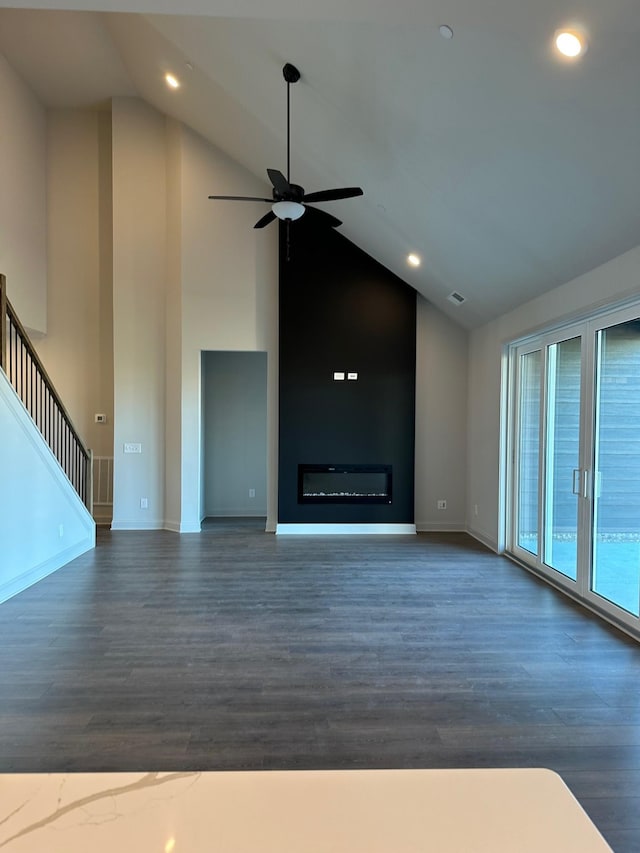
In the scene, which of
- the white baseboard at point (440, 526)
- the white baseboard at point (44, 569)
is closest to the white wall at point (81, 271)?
the white baseboard at point (44, 569)

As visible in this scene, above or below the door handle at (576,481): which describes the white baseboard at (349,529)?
below

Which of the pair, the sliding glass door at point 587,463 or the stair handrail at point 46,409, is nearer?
the sliding glass door at point 587,463

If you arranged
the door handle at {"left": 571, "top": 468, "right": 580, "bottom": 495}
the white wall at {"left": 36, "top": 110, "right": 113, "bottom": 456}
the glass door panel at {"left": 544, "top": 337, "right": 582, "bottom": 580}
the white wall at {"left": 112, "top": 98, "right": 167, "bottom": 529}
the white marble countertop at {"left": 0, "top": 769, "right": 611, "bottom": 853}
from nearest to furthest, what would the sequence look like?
the white marble countertop at {"left": 0, "top": 769, "right": 611, "bottom": 853}, the door handle at {"left": 571, "top": 468, "right": 580, "bottom": 495}, the glass door panel at {"left": 544, "top": 337, "right": 582, "bottom": 580}, the white wall at {"left": 112, "top": 98, "right": 167, "bottom": 529}, the white wall at {"left": 36, "top": 110, "right": 113, "bottom": 456}

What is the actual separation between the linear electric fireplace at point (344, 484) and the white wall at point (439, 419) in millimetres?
538

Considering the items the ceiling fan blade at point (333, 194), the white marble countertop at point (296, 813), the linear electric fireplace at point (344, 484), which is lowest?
the linear electric fireplace at point (344, 484)

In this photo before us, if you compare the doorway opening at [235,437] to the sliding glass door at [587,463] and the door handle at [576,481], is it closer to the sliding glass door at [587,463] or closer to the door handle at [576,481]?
the sliding glass door at [587,463]

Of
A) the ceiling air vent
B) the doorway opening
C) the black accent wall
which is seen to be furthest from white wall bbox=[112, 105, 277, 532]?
the ceiling air vent

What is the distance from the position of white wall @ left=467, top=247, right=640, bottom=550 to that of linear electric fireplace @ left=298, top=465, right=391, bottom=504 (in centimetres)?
122

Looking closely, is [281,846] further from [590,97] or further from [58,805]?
[590,97]

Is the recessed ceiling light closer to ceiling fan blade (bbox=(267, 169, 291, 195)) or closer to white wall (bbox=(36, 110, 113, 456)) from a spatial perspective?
ceiling fan blade (bbox=(267, 169, 291, 195))

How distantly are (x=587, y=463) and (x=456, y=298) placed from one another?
2719 millimetres

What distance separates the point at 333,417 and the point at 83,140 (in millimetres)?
5552

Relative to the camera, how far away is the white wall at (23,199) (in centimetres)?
613

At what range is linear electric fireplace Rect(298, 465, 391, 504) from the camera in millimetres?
6609
